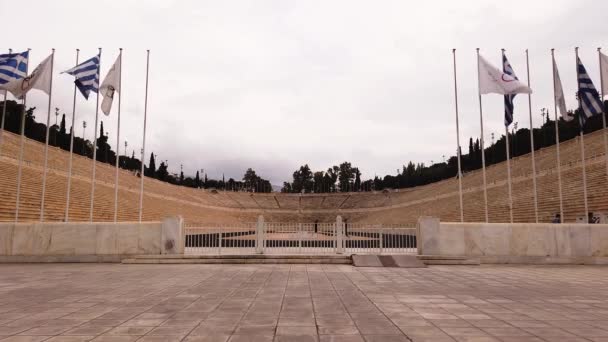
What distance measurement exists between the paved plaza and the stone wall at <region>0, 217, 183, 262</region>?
2.81 m

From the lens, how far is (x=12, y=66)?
1641cm

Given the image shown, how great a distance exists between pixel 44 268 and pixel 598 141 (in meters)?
49.3

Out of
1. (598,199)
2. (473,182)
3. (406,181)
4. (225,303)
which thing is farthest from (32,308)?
(406,181)

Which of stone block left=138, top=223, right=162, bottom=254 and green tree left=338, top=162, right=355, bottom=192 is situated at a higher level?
green tree left=338, top=162, right=355, bottom=192

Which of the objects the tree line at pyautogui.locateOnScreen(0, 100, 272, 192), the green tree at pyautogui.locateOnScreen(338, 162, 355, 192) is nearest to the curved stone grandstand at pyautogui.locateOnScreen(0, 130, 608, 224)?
the tree line at pyautogui.locateOnScreen(0, 100, 272, 192)

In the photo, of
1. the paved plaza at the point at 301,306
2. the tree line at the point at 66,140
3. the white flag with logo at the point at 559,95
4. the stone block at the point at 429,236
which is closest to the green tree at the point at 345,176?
the tree line at the point at 66,140

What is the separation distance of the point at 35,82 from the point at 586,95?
22.8 metres

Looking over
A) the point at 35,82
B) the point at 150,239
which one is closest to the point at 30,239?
the point at 150,239

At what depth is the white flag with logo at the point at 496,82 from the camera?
16.1 meters

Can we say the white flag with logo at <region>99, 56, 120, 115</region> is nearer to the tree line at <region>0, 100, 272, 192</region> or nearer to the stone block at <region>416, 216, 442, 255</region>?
the stone block at <region>416, 216, 442, 255</region>

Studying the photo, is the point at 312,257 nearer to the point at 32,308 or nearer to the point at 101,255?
the point at 101,255

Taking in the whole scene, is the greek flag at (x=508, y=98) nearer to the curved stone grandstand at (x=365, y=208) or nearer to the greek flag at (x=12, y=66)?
the curved stone grandstand at (x=365, y=208)

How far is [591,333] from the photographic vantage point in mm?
5473

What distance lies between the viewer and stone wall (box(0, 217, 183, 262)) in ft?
49.7
